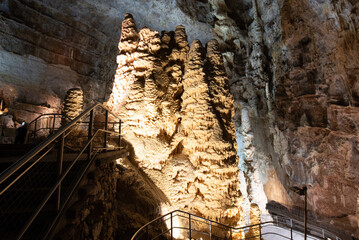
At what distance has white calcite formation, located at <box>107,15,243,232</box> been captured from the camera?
679 centimetres

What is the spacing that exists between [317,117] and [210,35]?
9.42 meters

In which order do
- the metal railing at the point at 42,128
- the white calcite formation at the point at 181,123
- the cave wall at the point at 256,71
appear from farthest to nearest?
the cave wall at the point at 256,71
the metal railing at the point at 42,128
the white calcite formation at the point at 181,123

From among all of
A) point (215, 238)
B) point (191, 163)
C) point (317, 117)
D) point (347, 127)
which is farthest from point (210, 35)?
point (215, 238)

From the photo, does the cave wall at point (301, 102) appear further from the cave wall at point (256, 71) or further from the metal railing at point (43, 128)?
the metal railing at point (43, 128)

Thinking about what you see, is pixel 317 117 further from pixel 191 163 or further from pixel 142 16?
pixel 142 16

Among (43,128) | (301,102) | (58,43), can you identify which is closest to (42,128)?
(43,128)

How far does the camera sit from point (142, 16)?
1423 cm

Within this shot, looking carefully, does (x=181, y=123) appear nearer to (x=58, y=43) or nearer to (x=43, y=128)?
(x=43, y=128)

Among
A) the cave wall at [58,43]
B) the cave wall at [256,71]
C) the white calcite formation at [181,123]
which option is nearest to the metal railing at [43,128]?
the white calcite formation at [181,123]

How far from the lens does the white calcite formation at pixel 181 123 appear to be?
22.3ft

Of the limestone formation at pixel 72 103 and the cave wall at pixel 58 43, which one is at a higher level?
the cave wall at pixel 58 43

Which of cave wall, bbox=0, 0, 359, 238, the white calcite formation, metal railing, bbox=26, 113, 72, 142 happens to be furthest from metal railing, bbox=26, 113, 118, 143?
cave wall, bbox=0, 0, 359, 238

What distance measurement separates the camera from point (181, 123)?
7746mm

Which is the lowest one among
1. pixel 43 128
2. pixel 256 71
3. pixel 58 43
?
pixel 43 128
